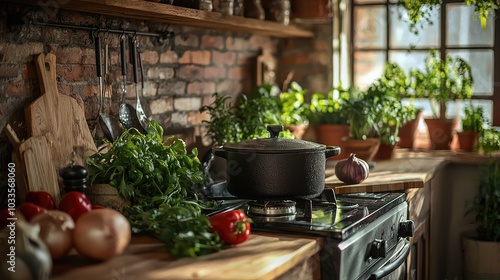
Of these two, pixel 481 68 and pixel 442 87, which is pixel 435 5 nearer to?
pixel 442 87

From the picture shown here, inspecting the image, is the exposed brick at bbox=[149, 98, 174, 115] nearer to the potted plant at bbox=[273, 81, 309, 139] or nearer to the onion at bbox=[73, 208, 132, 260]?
the potted plant at bbox=[273, 81, 309, 139]

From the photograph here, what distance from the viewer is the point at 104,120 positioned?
2.62 meters

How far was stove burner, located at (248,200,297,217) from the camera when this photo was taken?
2297 millimetres

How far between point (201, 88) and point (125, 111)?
0.64m

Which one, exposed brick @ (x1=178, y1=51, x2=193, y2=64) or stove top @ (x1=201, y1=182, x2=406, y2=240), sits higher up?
exposed brick @ (x1=178, y1=51, x2=193, y2=64)

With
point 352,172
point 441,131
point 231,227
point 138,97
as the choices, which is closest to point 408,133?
point 441,131

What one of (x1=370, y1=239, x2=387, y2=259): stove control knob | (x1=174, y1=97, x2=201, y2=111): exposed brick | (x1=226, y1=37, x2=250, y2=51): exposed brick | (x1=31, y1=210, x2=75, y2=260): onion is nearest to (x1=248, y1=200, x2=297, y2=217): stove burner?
(x1=370, y1=239, x2=387, y2=259): stove control knob

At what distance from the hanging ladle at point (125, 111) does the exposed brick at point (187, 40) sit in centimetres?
41

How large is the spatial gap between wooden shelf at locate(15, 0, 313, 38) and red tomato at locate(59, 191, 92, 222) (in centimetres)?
64

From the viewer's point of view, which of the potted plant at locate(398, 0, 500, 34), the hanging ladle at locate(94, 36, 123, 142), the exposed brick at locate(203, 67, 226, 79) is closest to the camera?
the hanging ladle at locate(94, 36, 123, 142)

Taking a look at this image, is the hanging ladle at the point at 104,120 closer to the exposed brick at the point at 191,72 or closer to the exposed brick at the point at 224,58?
the exposed brick at the point at 191,72

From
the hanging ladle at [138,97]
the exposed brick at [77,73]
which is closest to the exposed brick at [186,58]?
the hanging ladle at [138,97]

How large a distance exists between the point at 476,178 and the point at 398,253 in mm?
1371

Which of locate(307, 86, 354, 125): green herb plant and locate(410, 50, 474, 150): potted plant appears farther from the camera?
locate(410, 50, 474, 150): potted plant
